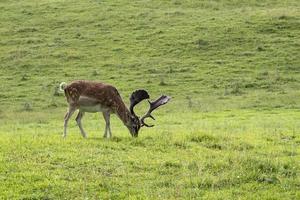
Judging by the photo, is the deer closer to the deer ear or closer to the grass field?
the deer ear

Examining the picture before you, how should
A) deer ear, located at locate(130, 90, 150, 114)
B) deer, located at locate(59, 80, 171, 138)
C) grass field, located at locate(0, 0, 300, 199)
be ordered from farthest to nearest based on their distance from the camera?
1. deer ear, located at locate(130, 90, 150, 114)
2. deer, located at locate(59, 80, 171, 138)
3. grass field, located at locate(0, 0, 300, 199)

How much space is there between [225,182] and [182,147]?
11.2 ft

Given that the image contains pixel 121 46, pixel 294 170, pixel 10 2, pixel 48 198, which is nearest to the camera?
pixel 48 198

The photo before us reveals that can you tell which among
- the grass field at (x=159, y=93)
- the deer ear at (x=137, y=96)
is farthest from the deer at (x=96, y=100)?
the grass field at (x=159, y=93)

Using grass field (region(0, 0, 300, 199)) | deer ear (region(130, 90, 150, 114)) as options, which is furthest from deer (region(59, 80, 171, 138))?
grass field (region(0, 0, 300, 199))

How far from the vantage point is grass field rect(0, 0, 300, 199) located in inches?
399

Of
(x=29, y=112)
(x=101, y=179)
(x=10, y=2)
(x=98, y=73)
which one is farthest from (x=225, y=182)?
(x=10, y=2)

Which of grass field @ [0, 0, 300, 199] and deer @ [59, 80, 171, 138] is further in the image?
deer @ [59, 80, 171, 138]

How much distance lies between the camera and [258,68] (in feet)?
106

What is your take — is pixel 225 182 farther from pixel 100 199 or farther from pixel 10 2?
pixel 10 2

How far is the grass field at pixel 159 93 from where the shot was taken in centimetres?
1012

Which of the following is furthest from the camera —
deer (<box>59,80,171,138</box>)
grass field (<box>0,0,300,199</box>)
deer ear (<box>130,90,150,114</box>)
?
deer ear (<box>130,90,150,114</box>)

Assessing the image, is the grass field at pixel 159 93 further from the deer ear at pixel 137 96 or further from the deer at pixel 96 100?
the deer ear at pixel 137 96

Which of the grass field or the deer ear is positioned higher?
the deer ear
